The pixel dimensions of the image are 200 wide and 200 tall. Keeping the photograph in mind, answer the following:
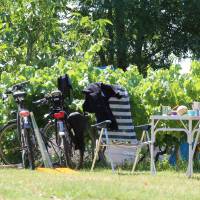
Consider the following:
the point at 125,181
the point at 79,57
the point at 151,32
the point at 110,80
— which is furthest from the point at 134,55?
the point at 125,181

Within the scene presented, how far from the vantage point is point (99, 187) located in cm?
656

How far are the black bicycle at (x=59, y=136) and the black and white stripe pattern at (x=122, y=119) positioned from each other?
0.60 metres

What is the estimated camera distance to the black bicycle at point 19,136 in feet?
30.4

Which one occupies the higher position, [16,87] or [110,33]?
[110,33]

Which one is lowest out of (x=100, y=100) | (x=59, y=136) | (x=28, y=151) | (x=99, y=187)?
(x=99, y=187)

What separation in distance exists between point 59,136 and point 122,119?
3.29 feet

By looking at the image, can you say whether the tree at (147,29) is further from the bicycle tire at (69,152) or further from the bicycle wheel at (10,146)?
the bicycle tire at (69,152)

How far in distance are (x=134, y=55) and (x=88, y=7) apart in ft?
9.94

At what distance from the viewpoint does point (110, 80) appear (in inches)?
413

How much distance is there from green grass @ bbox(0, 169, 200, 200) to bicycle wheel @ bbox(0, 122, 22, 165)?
56.4 inches

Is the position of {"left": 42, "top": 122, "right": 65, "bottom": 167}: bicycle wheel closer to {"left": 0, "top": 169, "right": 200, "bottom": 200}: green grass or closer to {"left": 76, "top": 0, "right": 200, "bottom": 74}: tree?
{"left": 0, "top": 169, "right": 200, "bottom": 200}: green grass

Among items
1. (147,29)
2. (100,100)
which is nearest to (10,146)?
(100,100)

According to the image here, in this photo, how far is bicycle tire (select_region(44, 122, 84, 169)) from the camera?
30.7 feet

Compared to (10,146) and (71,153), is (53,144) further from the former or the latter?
(10,146)
